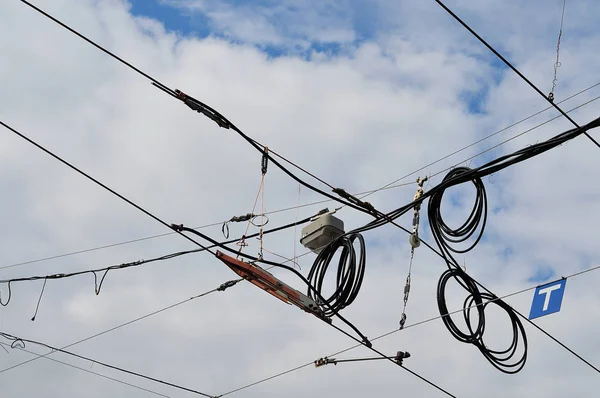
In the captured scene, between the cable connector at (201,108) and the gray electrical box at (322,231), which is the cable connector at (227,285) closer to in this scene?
the gray electrical box at (322,231)

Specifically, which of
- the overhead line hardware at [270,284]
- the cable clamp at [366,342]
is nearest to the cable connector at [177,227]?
the overhead line hardware at [270,284]

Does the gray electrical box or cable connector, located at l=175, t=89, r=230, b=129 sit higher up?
the gray electrical box

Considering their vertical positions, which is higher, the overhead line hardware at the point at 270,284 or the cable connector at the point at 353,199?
the cable connector at the point at 353,199

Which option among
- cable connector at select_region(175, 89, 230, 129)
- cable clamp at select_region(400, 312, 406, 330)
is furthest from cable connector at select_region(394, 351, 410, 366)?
cable connector at select_region(175, 89, 230, 129)

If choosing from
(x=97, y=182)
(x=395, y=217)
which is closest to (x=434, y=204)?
(x=395, y=217)

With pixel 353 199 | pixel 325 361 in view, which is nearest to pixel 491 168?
pixel 353 199

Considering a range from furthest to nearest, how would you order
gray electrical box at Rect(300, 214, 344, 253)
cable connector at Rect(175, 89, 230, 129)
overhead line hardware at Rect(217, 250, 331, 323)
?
gray electrical box at Rect(300, 214, 344, 253) < overhead line hardware at Rect(217, 250, 331, 323) < cable connector at Rect(175, 89, 230, 129)

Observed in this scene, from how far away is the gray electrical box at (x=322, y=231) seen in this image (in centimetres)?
1219

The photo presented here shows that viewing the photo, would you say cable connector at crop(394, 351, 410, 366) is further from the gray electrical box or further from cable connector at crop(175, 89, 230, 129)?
cable connector at crop(175, 89, 230, 129)

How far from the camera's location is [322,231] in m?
12.2

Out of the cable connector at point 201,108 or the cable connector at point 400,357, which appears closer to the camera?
the cable connector at point 201,108

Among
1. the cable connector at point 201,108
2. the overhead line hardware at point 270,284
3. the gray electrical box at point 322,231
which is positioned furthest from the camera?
the gray electrical box at point 322,231

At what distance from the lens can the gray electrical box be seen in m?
12.2

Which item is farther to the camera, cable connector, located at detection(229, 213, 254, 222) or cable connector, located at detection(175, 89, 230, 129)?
cable connector, located at detection(229, 213, 254, 222)
